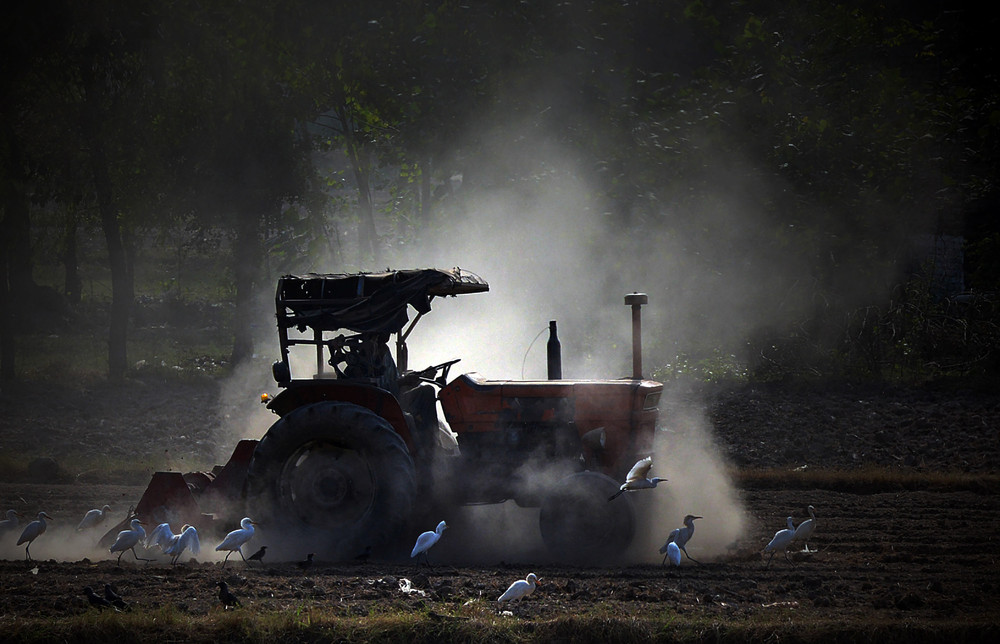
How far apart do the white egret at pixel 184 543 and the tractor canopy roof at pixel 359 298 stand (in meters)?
1.94

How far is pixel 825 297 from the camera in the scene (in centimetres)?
1986

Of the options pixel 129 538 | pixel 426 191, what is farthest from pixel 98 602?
pixel 426 191

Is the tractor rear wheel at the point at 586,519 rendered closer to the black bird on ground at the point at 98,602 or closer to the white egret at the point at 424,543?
the white egret at the point at 424,543

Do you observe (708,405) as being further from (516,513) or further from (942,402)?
(516,513)

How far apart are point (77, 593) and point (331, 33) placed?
57.2 ft

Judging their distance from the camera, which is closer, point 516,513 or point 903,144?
point 516,513

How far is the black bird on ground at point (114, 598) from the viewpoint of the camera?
6808 millimetres

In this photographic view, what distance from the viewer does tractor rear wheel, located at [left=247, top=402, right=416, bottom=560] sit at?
8.50 meters

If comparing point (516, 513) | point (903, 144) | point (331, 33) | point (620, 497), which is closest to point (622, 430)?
point (620, 497)

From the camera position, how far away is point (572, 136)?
69.5 feet

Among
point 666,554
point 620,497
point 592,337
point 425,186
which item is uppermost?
point 425,186

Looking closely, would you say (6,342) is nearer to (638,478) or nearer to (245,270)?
(245,270)

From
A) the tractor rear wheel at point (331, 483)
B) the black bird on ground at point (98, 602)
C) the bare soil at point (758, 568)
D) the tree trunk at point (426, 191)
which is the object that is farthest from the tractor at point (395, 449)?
the tree trunk at point (426, 191)

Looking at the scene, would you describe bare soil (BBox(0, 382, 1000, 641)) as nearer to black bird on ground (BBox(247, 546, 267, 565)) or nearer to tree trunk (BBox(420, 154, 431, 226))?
black bird on ground (BBox(247, 546, 267, 565))
